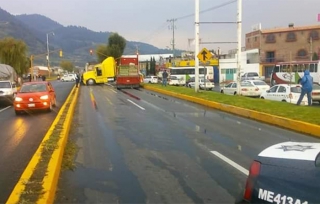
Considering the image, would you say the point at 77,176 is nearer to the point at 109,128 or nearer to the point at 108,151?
the point at 108,151

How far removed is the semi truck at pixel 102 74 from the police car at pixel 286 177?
50.1 metres

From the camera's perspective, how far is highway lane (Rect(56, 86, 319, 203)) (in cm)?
579

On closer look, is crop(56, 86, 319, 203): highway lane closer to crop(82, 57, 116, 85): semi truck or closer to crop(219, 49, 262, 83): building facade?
crop(82, 57, 116, 85): semi truck

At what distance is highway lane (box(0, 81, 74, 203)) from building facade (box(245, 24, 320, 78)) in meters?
64.8

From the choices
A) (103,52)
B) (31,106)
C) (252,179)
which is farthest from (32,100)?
(103,52)

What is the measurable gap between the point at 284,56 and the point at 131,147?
236 feet

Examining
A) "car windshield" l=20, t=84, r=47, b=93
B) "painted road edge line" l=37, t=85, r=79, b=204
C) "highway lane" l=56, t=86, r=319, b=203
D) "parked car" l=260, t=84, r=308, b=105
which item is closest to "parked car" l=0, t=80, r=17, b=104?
"car windshield" l=20, t=84, r=47, b=93

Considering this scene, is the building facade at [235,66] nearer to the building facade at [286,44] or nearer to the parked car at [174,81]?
the building facade at [286,44]

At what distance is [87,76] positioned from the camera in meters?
55.1

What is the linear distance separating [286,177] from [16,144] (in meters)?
8.39

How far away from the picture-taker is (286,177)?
10.6ft

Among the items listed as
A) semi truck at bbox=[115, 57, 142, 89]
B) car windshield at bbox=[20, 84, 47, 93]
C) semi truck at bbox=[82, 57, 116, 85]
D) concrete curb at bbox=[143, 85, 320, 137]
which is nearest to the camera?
concrete curb at bbox=[143, 85, 320, 137]

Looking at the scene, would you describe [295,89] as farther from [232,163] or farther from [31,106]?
[232,163]

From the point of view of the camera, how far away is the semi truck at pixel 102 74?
53.3 m
